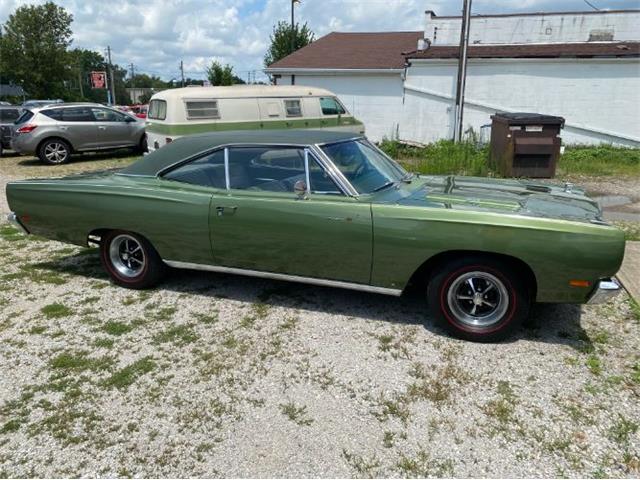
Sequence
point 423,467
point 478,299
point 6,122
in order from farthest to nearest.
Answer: point 6,122
point 478,299
point 423,467

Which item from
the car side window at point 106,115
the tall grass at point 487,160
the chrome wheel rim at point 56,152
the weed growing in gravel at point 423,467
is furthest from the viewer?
the car side window at point 106,115

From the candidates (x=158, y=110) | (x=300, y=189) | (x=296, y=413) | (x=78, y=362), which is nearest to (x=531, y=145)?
(x=300, y=189)

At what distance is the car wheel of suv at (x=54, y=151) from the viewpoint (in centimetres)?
1274

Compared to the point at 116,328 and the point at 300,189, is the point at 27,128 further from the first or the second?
the point at 300,189

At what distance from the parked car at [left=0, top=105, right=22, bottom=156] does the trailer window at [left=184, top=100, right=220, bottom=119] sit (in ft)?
22.0

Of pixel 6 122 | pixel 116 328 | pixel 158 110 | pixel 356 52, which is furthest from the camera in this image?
pixel 356 52

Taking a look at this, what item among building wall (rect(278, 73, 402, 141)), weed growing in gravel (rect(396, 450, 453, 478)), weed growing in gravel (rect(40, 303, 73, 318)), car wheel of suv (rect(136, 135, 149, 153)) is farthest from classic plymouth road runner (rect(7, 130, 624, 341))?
building wall (rect(278, 73, 402, 141))

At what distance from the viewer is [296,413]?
286 centimetres

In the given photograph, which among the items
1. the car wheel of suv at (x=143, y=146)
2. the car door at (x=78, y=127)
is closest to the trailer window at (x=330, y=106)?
the car wheel of suv at (x=143, y=146)

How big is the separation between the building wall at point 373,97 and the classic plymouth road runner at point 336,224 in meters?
13.0

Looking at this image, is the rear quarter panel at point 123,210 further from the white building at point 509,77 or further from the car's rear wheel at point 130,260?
the white building at point 509,77

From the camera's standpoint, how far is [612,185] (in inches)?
388

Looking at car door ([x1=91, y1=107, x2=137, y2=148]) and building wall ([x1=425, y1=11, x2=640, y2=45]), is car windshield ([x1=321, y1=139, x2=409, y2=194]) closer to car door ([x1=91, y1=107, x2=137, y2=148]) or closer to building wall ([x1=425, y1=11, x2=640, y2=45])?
car door ([x1=91, y1=107, x2=137, y2=148])

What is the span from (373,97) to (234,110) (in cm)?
710
